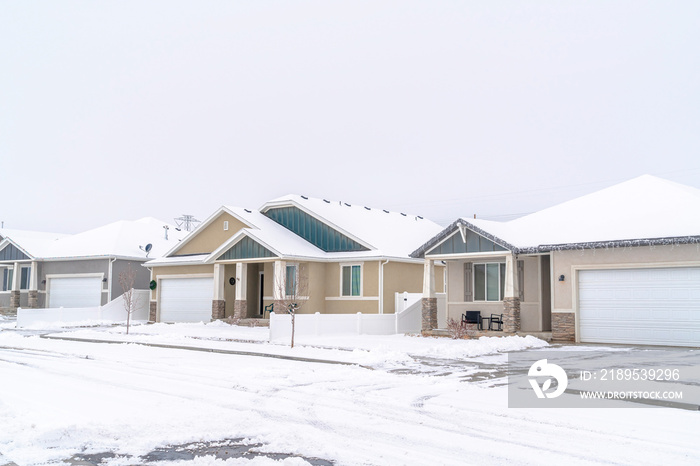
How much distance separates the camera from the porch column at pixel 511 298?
23734mm

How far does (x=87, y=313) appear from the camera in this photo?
35750mm

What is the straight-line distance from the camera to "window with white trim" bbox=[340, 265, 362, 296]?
30453 millimetres

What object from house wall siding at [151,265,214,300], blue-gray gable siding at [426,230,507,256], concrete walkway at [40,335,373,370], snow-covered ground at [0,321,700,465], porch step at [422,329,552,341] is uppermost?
blue-gray gable siding at [426,230,507,256]

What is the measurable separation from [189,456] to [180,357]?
11367mm

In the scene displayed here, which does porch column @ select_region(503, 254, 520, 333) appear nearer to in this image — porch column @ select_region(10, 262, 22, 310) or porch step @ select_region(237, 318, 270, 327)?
porch step @ select_region(237, 318, 270, 327)

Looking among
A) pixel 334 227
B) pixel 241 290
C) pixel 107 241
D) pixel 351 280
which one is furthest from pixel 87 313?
pixel 351 280

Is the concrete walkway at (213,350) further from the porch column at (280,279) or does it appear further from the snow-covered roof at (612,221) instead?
the snow-covered roof at (612,221)

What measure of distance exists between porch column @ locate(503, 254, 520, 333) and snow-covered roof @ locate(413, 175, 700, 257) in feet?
2.37

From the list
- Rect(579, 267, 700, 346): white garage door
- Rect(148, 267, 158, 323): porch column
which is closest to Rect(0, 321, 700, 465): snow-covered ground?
Rect(579, 267, 700, 346): white garage door

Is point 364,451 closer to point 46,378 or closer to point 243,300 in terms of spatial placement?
point 46,378

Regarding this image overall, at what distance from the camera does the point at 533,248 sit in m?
23.3

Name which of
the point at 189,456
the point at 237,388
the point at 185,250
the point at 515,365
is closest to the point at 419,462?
the point at 189,456

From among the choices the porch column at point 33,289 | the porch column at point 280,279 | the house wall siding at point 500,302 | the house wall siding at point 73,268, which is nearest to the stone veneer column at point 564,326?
the house wall siding at point 500,302

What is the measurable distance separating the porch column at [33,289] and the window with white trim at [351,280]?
2240 centimetres
